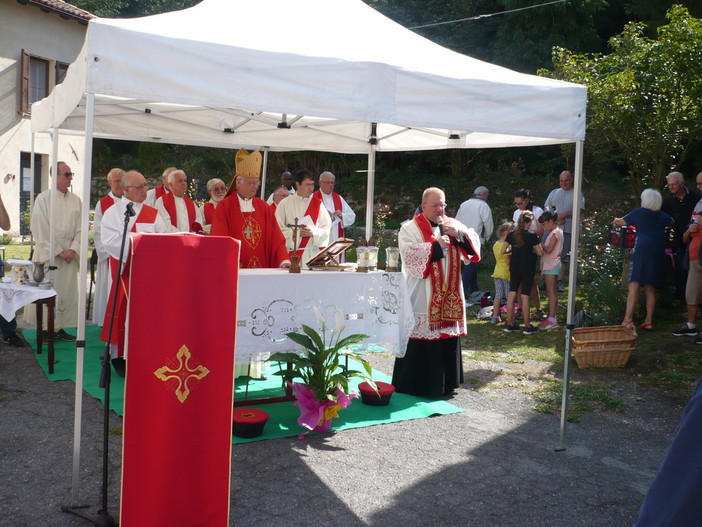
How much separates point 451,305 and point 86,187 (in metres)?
3.49

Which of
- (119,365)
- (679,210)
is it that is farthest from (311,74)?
(679,210)

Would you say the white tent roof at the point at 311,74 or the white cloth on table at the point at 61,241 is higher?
the white tent roof at the point at 311,74

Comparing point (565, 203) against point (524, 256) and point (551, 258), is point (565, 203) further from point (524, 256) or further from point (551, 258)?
point (524, 256)

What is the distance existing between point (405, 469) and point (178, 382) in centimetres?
176

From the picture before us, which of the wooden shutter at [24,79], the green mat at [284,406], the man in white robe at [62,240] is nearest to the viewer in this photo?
the green mat at [284,406]

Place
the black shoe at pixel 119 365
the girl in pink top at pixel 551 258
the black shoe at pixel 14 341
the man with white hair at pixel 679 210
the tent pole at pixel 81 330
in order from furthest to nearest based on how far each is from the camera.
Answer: the girl in pink top at pixel 551 258 → the man with white hair at pixel 679 210 → the black shoe at pixel 14 341 → the black shoe at pixel 119 365 → the tent pole at pixel 81 330

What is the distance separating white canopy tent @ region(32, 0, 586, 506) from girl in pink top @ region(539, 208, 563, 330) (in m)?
2.98

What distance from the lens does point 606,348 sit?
271 inches

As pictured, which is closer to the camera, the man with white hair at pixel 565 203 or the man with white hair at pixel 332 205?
the man with white hair at pixel 332 205

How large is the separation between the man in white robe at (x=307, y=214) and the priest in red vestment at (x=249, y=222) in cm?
136

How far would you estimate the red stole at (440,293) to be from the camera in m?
5.91

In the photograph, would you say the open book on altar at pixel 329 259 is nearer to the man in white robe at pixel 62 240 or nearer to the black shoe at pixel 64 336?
the man in white robe at pixel 62 240

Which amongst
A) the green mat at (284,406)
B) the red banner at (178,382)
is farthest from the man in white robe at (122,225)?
the red banner at (178,382)

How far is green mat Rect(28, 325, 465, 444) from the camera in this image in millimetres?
5121
